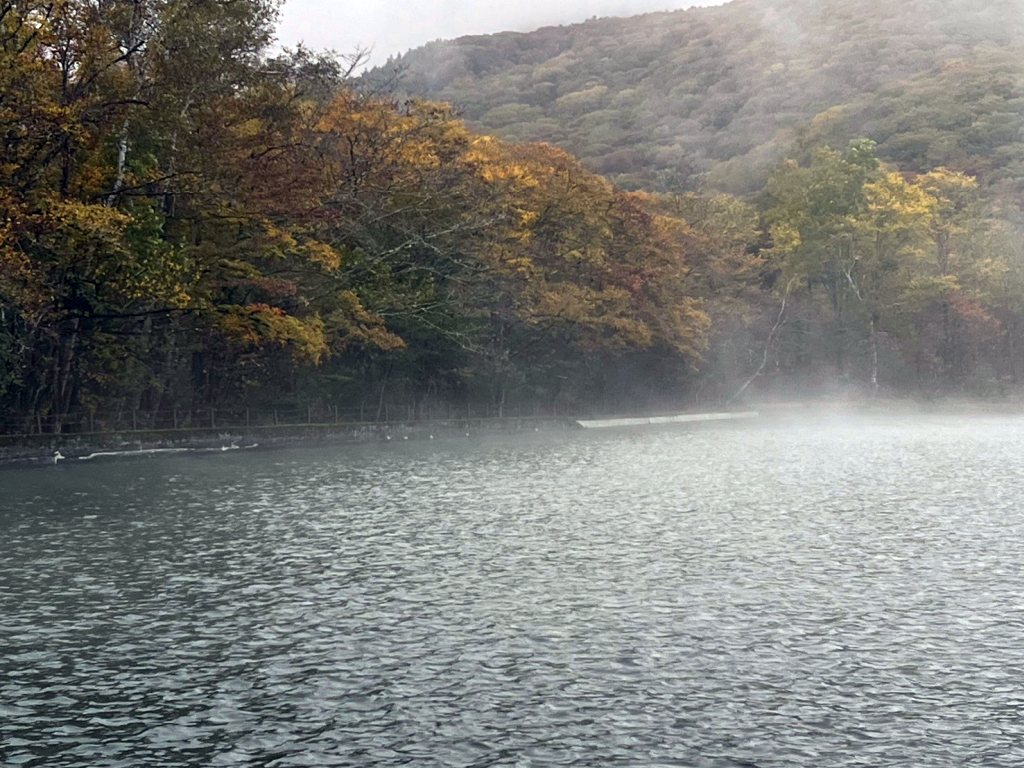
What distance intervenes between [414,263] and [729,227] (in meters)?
45.7

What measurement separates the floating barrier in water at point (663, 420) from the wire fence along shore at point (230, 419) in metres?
3.83

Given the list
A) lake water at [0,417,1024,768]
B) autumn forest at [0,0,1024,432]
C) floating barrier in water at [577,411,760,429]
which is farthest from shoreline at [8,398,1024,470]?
lake water at [0,417,1024,768]

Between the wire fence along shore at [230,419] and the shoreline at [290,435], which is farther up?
the wire fence along shore at [230,419]

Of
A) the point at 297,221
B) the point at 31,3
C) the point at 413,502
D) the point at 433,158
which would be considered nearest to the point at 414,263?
the point at 433,158

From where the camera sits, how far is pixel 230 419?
56.8 meters

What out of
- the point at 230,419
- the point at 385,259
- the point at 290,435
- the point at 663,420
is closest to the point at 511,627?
the point at 290,435

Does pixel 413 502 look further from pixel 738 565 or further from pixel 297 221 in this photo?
pixel 297 221

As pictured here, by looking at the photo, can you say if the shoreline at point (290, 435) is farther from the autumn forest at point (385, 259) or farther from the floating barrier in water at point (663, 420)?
the autumn forest at point (385, 259)

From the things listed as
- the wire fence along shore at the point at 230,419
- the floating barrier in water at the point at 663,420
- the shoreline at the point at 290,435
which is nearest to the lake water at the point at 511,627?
the shoreline at the point at 290,435

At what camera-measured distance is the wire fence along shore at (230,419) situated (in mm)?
45562

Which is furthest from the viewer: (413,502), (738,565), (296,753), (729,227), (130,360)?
(729,227)

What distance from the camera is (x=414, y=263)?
216 feet

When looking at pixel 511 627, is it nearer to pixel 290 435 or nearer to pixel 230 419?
pixel 290 435

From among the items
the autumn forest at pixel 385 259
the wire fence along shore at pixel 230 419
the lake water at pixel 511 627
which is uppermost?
the autumn forest at pixel 385 259
